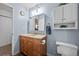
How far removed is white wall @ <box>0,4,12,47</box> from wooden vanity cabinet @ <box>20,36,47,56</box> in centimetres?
19

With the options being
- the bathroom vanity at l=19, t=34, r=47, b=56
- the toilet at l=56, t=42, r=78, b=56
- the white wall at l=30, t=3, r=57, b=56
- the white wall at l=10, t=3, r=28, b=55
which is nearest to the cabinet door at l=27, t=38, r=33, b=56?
the bathroom vanity at l=19, t=34, r=47, b=56

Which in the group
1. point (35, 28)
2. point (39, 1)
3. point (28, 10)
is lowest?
point (35, 28)

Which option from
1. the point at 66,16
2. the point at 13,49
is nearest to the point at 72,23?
the point at 66,16

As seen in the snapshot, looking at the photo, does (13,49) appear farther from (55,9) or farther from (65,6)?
(65,6)

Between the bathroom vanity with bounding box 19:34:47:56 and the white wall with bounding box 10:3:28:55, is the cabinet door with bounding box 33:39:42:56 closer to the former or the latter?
the bathroom vanity with bounding box 19:34:47:56

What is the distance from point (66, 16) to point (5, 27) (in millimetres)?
870

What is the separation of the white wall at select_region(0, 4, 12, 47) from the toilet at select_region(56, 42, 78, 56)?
0.71 metres

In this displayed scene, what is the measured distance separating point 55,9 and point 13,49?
32.7 inches

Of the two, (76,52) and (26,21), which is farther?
(26,21)

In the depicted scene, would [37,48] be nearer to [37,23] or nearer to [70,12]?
[37,23]

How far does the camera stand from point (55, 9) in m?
1.44

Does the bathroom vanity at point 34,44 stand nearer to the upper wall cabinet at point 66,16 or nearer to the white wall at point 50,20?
the white wall at point 50,20

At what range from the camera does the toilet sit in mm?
1384

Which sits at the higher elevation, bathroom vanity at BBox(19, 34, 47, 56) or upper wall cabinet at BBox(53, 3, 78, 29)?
upper wall cabinet at BBox(53, 3, 78, 29)
